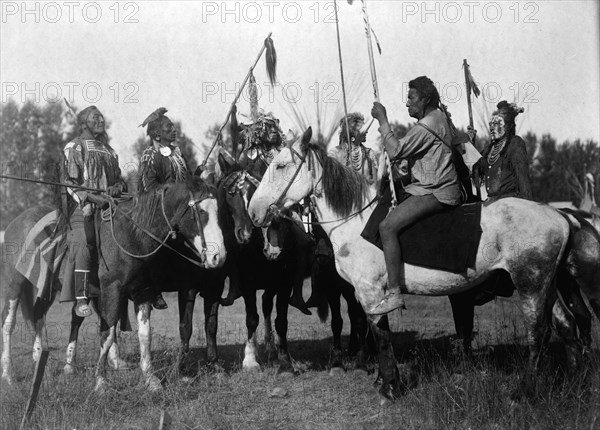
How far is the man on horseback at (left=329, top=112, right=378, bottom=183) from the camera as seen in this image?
9148mm

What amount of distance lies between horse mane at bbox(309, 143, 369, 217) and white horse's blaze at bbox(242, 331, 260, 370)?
2387mm

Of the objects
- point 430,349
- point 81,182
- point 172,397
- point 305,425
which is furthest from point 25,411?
point 430,349

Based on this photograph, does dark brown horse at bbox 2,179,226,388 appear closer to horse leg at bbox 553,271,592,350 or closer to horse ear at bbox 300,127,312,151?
horse ear at bbox 300,127,312,151

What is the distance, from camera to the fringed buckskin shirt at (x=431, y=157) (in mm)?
6688

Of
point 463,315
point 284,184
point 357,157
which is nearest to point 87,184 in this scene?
point 284,184

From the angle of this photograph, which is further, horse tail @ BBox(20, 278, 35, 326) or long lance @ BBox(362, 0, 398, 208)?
horse tail @ BBox(20, 278, 35, 326)

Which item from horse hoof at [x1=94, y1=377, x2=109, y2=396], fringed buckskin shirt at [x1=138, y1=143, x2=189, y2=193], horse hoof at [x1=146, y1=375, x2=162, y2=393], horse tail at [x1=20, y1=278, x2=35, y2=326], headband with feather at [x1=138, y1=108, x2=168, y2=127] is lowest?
horse hoof at [x1=146, y1=375, x2=162, y2=393]

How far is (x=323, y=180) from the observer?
720 centimetres

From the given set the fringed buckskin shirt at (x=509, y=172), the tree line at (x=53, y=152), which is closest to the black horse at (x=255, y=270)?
the fringed buckskin shirt at (x=509, y=172)

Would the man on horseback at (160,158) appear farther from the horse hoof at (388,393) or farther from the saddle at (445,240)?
the horse hoof at (388,393)

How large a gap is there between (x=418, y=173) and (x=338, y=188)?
0.86 metres

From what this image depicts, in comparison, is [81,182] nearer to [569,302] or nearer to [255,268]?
[255,268]

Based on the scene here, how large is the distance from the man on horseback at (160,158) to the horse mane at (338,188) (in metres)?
1.85

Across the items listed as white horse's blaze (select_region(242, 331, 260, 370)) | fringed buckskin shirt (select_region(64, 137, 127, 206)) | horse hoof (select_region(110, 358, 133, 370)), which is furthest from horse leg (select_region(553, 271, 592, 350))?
horse hoof (select_region(110, 358, 133, 370))
